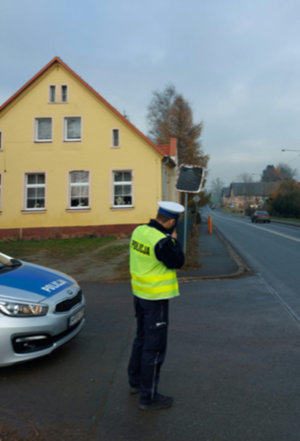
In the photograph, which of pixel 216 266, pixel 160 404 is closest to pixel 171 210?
pixel 160 404

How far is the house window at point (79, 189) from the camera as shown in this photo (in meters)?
20.9

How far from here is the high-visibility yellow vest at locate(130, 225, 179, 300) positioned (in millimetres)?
3326

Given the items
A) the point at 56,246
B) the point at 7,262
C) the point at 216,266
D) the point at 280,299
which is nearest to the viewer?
the point at 7,262

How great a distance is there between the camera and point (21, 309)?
13.3ft

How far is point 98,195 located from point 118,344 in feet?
52.8

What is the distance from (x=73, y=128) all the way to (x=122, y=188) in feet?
13.5

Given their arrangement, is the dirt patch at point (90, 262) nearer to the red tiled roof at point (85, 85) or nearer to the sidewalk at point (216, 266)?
the sidewalk at point (216, 266)

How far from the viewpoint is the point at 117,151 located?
20.7 meters

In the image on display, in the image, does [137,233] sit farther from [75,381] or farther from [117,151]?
[117,151]

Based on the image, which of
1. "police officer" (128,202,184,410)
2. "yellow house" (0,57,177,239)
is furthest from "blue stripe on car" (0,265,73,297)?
"yellow house" (0,57,177,239)

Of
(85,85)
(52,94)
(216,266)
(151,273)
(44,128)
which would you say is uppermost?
(85,85)

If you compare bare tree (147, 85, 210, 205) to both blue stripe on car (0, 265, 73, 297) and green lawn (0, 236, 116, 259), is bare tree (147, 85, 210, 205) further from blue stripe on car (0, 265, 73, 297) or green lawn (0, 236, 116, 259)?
blue stripe on car (0, 265, 73, 297)

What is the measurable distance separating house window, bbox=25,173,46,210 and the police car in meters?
16.7

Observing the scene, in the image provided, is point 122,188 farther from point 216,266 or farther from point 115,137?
point 216,266
